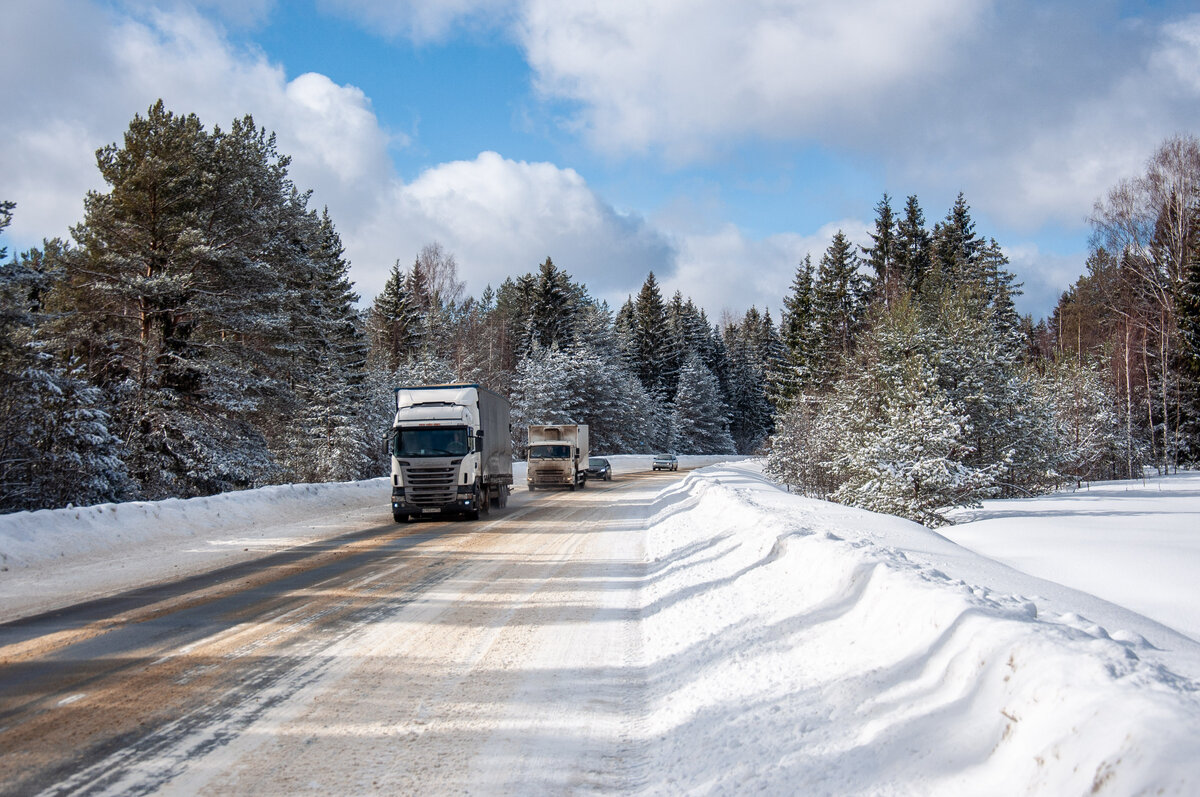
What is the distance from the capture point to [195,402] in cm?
2345

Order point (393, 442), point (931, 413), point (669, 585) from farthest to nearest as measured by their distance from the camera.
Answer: point (393, 442) < point (931, 413) < point (669, 585)

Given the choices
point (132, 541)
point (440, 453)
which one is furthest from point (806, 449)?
point (132, 541)

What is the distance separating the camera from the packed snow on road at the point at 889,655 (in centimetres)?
284

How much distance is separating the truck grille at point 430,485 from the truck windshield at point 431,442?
0.48 m

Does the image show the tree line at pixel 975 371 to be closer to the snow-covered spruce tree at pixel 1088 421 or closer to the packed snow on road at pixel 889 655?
the snow-covered spruce tree at pixel 1088 421

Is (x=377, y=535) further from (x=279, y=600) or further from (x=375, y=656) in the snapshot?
(x=375, y=656)

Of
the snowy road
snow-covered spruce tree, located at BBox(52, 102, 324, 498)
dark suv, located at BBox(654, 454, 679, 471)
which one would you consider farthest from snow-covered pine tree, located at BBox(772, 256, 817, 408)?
the snowy road

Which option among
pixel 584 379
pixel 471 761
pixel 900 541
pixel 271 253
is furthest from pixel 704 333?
pixel 471 761

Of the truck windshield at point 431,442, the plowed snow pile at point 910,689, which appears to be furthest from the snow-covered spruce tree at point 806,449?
the plowed snow pile at point 910,689

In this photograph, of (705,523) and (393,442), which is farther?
(393,442)

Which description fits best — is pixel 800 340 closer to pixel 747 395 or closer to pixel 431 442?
pixel 431 442

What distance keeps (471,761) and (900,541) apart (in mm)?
7558

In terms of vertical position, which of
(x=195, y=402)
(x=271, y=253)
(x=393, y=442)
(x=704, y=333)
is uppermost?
(x=704, y=333)

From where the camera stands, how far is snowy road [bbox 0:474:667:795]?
3727mm
